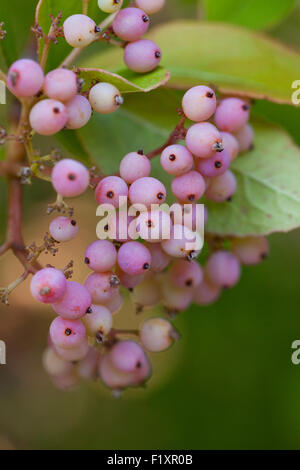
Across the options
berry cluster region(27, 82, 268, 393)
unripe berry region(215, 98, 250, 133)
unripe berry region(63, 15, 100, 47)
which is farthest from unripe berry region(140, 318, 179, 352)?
unripe berry region(63, 15, 100, 47)

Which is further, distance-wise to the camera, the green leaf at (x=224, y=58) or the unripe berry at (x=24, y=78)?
the green leaf at (x=224, y=58)

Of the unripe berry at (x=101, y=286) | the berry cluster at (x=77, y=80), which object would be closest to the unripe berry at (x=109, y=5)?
the berry cluster at (x=77, y=80)

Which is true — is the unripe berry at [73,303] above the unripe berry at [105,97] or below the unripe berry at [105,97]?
below

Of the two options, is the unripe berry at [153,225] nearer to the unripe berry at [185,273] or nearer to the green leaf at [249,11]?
the unripe berry at [185,273]

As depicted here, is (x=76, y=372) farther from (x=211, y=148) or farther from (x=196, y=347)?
(x=196, y=347)

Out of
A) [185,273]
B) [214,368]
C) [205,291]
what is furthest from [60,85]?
[214,368]

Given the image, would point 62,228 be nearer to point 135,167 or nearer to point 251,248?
point 135,167

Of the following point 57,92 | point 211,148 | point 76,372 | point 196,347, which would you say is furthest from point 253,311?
point 57,92
